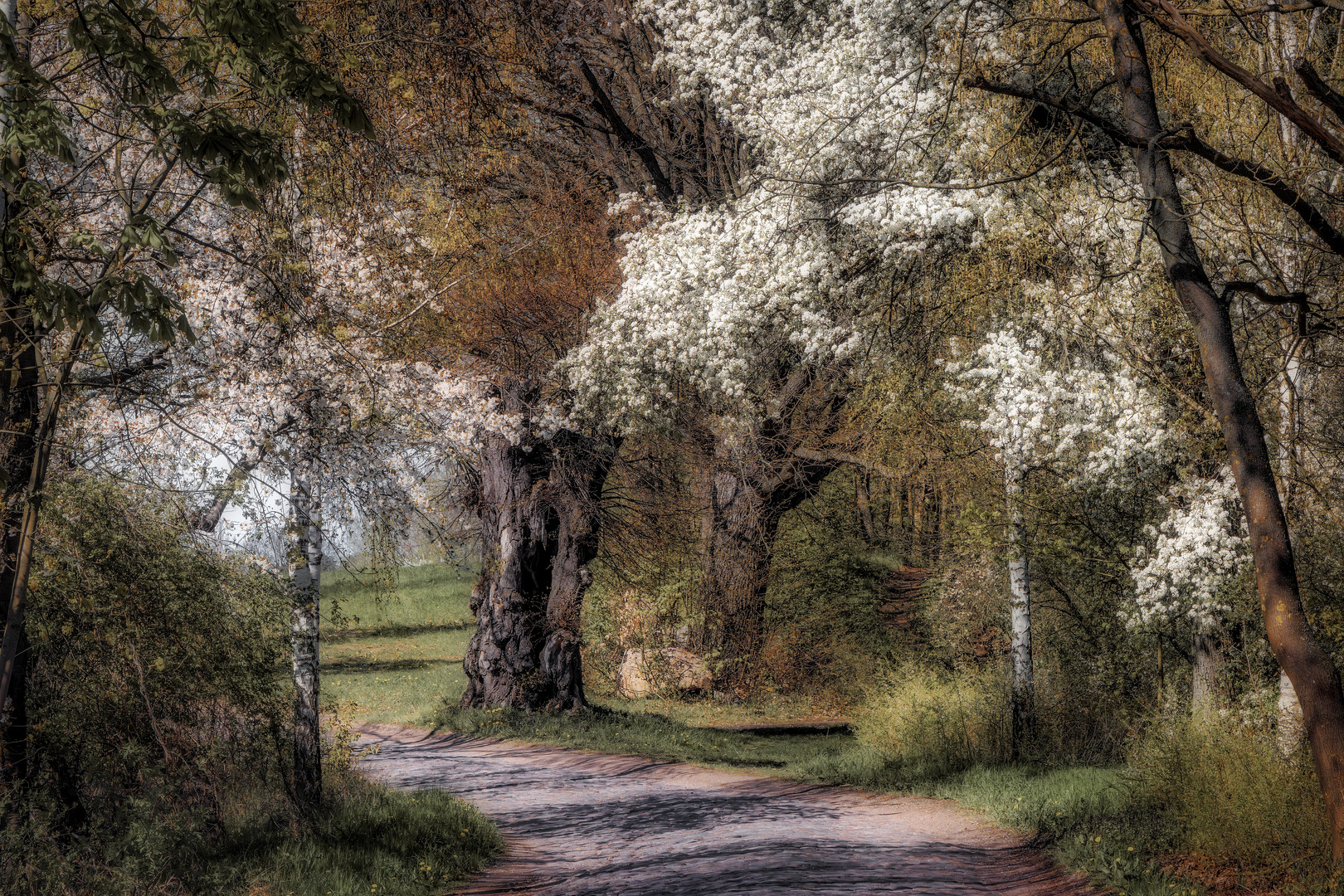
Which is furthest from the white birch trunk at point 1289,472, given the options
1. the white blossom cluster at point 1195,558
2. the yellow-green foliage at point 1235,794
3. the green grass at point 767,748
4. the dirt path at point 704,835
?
the dirt path at point 704,835

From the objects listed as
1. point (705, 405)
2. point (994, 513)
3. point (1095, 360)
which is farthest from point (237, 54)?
point (705, 405)

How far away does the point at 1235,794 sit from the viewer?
816 centimetres

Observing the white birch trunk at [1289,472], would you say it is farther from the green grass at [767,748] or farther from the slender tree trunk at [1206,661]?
the slender tree trunk at [1206,661]

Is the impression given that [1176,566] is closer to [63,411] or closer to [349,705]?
[349,705]

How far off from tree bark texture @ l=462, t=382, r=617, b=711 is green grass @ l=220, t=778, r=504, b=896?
7847 mm

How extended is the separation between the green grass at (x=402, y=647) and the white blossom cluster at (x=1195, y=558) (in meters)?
7.91

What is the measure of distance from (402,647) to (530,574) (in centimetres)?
1683

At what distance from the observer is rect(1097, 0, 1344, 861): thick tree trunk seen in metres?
6.88

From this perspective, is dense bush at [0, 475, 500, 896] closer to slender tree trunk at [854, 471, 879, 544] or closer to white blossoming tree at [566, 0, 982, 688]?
white blossoming tree at [566, 0, 982, 688]

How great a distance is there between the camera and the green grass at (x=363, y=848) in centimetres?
784

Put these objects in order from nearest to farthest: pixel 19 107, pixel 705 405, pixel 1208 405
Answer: pixel 19 107 < pixel 1208 405 < pixel 705 405

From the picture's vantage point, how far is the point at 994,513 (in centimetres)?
1400

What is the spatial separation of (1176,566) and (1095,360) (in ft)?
8.10

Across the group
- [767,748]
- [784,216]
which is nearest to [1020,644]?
[767,748]
